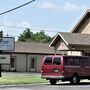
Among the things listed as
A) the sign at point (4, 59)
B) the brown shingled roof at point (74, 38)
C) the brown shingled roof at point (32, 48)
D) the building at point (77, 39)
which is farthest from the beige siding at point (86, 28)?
the brown shingled roof at point (32, 48)

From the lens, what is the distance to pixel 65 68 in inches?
1297

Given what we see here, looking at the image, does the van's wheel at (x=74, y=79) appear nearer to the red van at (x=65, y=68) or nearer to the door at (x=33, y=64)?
the red van at (x=65, y=68)

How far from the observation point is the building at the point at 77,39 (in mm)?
47344

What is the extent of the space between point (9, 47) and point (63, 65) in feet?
42.9

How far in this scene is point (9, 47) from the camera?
4491 centimetres

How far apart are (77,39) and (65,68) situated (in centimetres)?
1591

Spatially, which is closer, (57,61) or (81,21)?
(57,61)

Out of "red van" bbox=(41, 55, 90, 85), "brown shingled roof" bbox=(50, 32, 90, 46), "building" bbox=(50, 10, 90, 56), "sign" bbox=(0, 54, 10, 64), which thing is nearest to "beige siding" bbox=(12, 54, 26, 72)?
"building" bbox=(50, 10, 90, 56)

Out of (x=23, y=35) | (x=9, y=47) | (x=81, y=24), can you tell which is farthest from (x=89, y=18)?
(x=23, y=35)

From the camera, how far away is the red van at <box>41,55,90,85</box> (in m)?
32.9

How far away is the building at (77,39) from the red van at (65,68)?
12.8 meters

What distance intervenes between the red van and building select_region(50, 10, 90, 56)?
1281 cm

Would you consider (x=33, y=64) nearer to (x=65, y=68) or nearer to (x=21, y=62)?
(x=21, y=62)

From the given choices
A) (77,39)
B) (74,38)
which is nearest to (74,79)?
(77,39)
